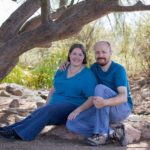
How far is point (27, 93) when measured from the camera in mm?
13141

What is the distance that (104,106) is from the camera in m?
6.47

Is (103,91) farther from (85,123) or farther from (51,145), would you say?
(51,145)

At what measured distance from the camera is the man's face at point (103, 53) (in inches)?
263

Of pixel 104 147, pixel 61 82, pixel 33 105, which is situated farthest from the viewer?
pixel 33 105

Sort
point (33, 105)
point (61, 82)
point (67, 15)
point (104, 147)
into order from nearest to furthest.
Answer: point (104, 147) < point (61, 82) < point (67, 15) < point (33, 105)

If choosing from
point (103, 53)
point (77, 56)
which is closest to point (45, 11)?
point (77, 56)

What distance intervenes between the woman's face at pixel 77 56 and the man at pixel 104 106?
21cm

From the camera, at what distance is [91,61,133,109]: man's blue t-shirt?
6590mm

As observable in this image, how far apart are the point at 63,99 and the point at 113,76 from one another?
0.73 metres

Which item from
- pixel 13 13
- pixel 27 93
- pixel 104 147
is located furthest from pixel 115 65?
pixel 27 93

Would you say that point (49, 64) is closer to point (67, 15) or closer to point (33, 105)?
point (33, 105)

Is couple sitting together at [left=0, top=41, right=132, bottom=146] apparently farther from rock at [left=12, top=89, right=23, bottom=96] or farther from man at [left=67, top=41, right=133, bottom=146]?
rock at [left=12, top=89, right=23, bottom=96]

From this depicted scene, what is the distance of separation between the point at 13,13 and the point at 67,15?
1220 millimetres

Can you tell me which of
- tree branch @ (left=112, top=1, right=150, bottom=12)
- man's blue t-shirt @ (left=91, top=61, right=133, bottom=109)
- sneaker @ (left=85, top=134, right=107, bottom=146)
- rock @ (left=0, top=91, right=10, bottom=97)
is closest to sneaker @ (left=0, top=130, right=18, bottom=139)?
sneaker @ (left=85, top=134, right=107, bottom=146)
